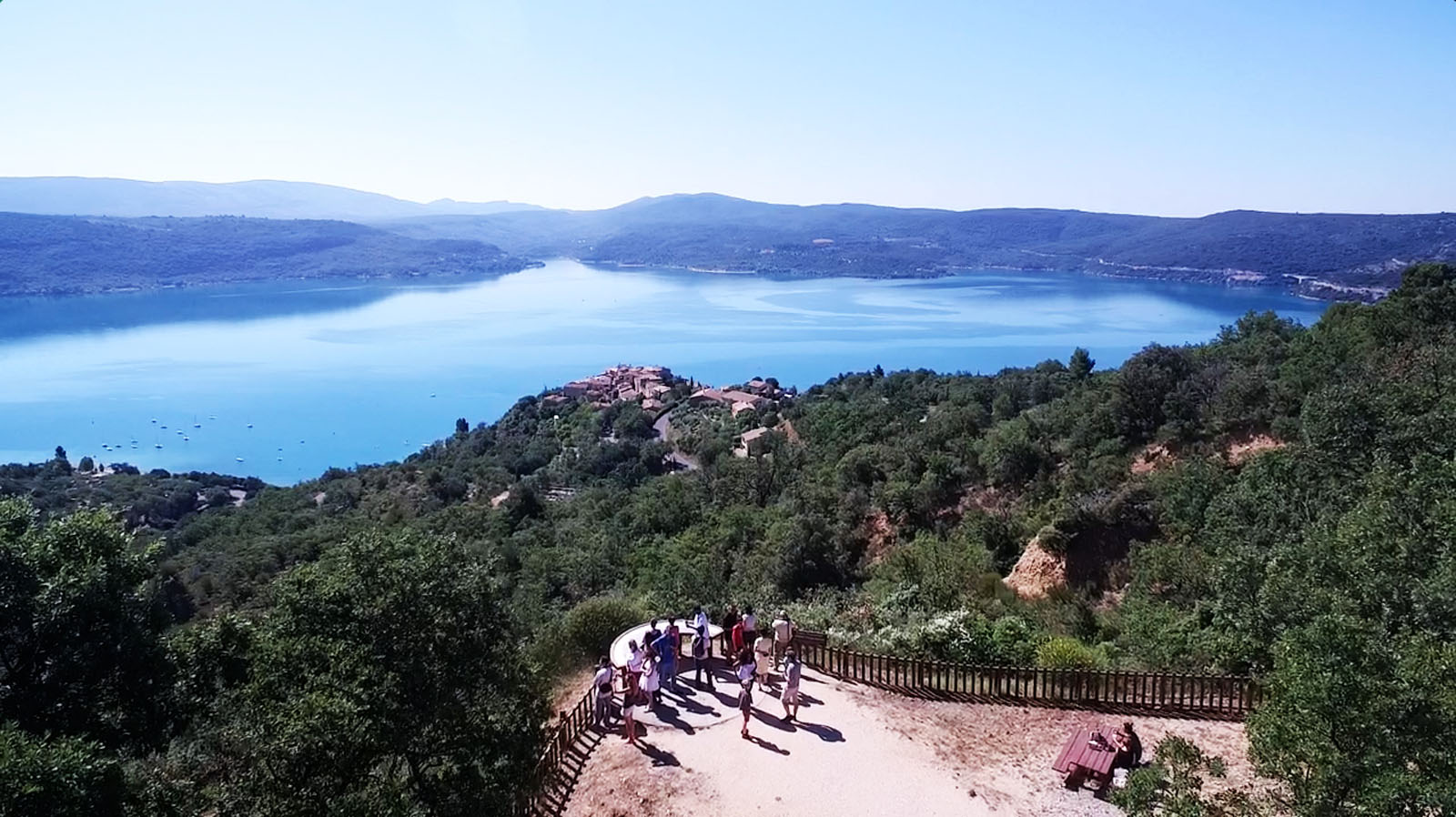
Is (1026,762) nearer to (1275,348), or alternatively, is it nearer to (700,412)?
(1275,348)

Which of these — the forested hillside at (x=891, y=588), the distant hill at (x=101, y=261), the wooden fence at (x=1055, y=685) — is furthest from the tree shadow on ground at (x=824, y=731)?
the distant hill at (x=101, y=261)

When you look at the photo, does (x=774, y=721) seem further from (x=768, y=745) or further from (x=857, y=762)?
(x=857, y=762)

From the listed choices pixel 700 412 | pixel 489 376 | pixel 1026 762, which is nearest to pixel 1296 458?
pixel 1026 762

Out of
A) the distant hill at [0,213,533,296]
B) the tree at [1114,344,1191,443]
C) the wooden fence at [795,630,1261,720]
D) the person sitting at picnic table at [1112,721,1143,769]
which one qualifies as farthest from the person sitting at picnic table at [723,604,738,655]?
the distant hill at [0,213,533,296]

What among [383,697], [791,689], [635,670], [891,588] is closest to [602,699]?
[635,670]

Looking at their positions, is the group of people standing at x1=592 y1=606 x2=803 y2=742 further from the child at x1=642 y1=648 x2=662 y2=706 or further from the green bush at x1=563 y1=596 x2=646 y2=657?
the green bush at x1=563 y1=596 x2=646 y2=657
